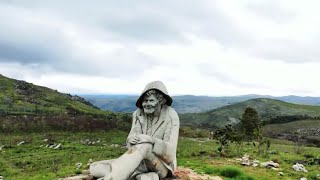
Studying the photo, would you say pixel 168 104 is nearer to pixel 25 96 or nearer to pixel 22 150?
pixel 22 150

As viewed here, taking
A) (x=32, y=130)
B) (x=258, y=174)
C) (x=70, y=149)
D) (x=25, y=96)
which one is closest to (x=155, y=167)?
(x=258, y=174)

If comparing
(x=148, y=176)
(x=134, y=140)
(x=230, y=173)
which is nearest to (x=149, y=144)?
(x=134, y=140)

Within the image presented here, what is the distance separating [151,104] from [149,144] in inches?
66.7

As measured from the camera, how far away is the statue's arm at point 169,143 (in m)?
13.5

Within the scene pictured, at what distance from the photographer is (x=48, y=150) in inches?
1881

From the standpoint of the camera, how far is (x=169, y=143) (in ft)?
45.9

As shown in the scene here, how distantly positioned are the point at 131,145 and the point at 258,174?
11.4 meters

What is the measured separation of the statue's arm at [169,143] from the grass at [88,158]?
217 inches

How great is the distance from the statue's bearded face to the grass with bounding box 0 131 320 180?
609 cm

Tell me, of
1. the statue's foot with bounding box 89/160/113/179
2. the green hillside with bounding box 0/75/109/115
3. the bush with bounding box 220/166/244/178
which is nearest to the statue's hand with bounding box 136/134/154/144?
the statue's foot with bounding box 89/160/113/179

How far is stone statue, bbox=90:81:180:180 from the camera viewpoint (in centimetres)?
1269

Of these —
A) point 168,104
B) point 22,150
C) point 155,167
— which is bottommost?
point 22,150

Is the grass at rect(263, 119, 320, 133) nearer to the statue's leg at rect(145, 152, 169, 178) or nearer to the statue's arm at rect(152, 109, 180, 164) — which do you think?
the statue's arm at rect(152, 109, 180, 164)

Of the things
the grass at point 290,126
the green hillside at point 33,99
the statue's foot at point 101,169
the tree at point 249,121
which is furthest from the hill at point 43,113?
the statue's foot at point 101,169
